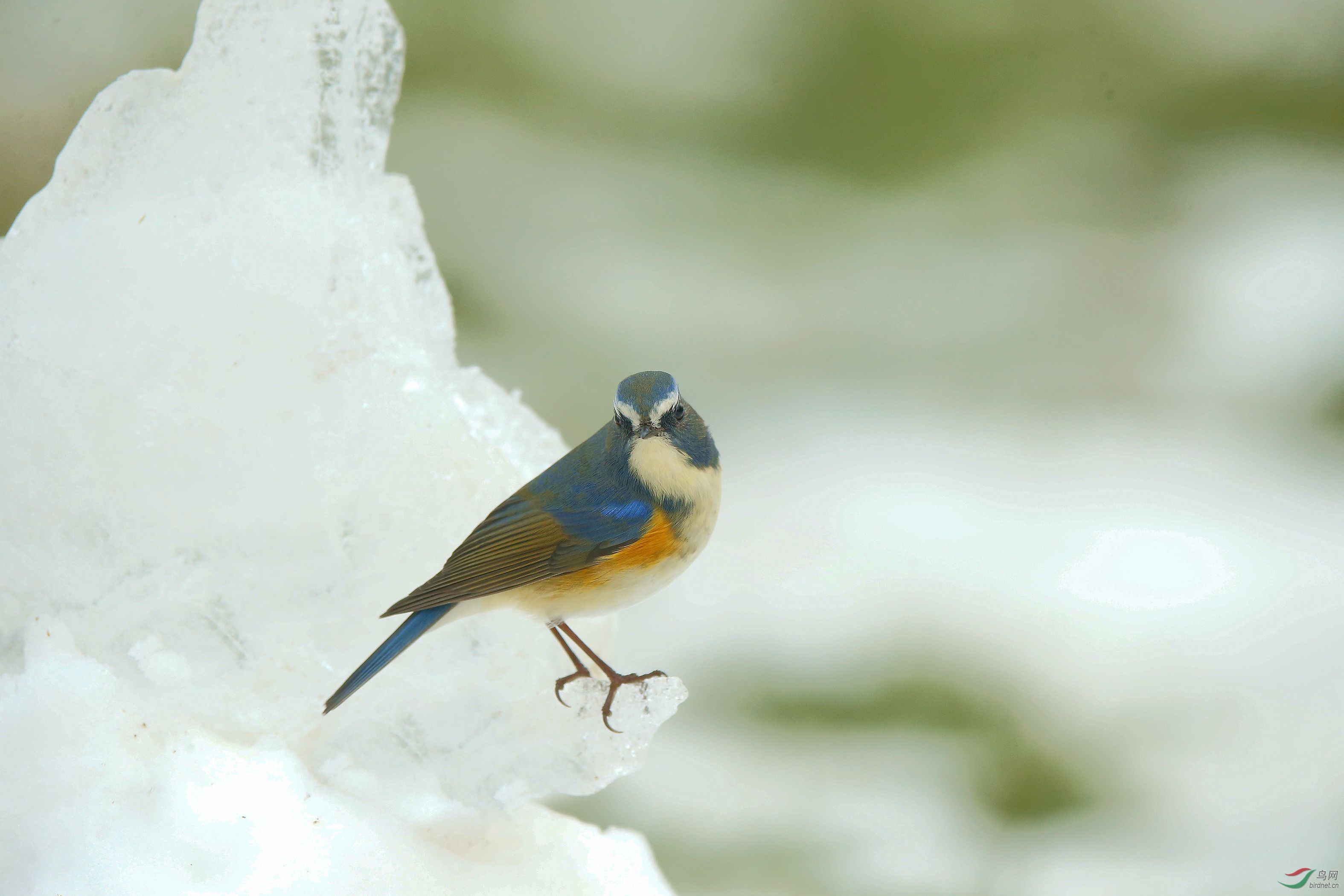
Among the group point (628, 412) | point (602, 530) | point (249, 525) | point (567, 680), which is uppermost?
point (628, 412)

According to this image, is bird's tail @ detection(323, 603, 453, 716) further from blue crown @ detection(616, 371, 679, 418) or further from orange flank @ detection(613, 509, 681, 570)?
blue crown @ detection(616, 371, 679, 418)

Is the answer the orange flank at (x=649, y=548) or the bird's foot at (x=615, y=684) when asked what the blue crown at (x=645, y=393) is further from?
the bird's foot at (x=615, y=684)

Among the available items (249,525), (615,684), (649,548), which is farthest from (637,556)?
(249,525)

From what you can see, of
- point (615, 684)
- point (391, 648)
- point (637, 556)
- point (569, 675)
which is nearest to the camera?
point (391, 648)

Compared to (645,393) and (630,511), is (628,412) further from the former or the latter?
(630,511)

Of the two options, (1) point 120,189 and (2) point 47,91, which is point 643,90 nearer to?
(2) point 47,91

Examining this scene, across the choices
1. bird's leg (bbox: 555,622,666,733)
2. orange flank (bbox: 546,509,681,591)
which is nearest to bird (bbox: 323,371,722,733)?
orange flank (bbox: 546,509,681,591)

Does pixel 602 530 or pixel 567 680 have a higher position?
pixel 602 530
